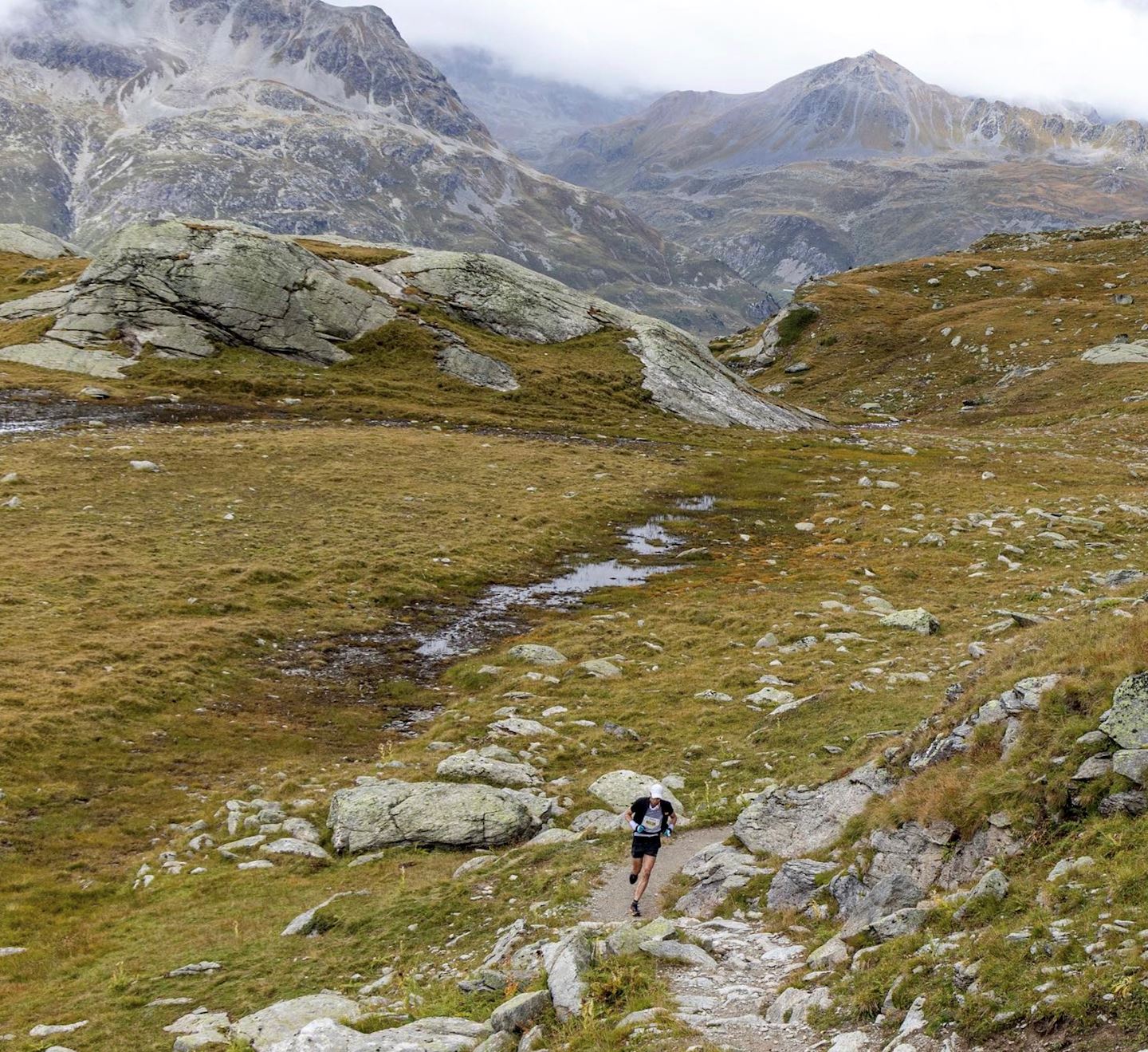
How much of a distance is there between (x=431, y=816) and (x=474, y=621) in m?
16.7

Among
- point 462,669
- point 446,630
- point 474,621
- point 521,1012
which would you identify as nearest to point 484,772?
point 462,669

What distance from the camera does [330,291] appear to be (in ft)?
286

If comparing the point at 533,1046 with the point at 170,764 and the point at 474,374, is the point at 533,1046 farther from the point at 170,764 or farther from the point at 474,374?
the point at 474,374

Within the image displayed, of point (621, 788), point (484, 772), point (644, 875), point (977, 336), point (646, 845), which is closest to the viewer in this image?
point (644, 875)

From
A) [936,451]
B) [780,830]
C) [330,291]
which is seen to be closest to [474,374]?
[330,291]

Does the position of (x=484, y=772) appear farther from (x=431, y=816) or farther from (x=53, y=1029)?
(x=53, y=1029)

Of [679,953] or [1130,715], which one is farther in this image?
[679,953]

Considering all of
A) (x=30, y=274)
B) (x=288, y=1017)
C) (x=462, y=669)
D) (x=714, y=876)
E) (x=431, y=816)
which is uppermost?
(x=30, y=274)

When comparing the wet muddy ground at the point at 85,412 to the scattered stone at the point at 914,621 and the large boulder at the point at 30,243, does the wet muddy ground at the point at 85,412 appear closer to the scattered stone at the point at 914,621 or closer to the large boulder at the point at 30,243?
the scattered stone at the point at 914,621

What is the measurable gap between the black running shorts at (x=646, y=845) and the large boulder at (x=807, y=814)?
1.92m

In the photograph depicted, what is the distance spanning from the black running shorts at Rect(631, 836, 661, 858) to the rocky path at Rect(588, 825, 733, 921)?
0.76 m

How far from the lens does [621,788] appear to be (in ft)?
65.5

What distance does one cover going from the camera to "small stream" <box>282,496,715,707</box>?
1199 inches

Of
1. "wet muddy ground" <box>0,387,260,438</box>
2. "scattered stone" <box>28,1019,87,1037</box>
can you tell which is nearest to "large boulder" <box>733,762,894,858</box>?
"scattered stone" <box>28,1019,87,1037</box>
